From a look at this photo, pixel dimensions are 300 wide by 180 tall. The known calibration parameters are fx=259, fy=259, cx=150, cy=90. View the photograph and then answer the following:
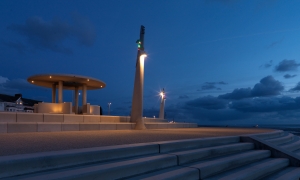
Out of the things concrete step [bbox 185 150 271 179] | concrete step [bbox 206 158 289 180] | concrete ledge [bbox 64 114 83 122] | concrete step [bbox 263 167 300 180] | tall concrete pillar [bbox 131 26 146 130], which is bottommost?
concrete step [bbox 263 167 300 180]

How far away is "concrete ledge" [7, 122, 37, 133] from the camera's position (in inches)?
409

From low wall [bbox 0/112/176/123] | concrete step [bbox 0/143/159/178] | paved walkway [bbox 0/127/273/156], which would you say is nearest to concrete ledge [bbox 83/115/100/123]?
low wall [bbox 0/112/176/123]

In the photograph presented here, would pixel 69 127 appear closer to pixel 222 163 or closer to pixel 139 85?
pixel 139 85

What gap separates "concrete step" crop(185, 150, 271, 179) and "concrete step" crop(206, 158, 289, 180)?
128 mm

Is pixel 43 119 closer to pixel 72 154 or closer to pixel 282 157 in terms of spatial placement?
pixel 72 154

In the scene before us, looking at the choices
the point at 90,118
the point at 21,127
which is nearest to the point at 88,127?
the point at 90,118

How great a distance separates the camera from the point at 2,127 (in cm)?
1012

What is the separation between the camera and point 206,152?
21.0 feet

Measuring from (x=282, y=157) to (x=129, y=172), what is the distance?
6045 millimetres

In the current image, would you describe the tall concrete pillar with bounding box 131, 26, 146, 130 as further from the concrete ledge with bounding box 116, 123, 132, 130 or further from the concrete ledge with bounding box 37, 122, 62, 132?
the concrete ledge with bounding box 37, 122, 62, 132

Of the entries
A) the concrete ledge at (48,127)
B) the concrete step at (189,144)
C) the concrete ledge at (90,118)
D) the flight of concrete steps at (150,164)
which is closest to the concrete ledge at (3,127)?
the concrete ledge at (48,127)

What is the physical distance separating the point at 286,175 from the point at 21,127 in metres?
9.71

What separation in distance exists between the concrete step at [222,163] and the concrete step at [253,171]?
13 centimetres

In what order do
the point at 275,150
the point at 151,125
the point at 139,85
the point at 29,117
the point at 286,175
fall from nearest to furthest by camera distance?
the point at 286,175 < the point at 275,150 < the point at 29,117 < the point at 139,85 < the point at 151,125
